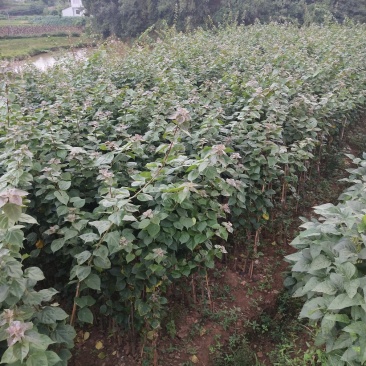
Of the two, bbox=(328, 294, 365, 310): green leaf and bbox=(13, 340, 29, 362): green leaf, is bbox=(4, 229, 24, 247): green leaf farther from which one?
bbox=(328, 294, 365, 310): green leaf

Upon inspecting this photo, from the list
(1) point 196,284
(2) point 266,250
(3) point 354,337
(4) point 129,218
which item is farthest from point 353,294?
(2) point 266,250

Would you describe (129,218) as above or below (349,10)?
below

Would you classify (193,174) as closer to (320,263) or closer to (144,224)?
(144,224)

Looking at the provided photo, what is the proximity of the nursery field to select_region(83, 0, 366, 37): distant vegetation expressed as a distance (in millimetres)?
14453

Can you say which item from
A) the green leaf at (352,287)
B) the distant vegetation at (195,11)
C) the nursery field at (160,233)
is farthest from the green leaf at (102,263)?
the distant vegetation at (195,11)

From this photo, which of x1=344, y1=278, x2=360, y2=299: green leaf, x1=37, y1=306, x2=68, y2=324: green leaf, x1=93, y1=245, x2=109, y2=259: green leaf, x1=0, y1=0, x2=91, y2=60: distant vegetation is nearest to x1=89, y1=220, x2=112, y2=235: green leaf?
x1=93, y1=245, x2=109, y2=259: green leaf

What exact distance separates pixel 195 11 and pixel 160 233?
19.9m

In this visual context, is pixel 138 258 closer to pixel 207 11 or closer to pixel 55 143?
pixel 55 143

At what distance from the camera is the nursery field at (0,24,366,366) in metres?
1.67

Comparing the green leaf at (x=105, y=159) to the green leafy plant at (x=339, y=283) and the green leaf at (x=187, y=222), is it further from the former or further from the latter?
the green leafy plant at (x=339, y=283)

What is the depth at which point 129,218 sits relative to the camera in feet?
5.55

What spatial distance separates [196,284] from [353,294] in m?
1.40

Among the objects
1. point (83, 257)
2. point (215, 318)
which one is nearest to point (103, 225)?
point (83, 257)

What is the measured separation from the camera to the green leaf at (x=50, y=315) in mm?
1565
